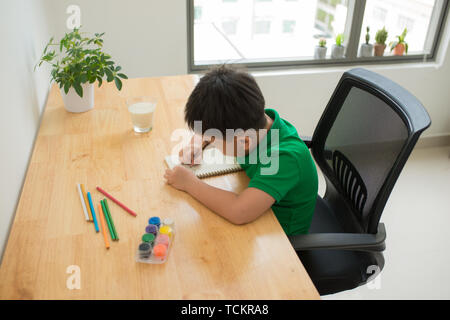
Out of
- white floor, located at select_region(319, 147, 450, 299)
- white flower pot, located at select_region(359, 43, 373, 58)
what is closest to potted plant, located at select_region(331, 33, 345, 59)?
white flower pot, located at select_region(359, 43, 373, 58)

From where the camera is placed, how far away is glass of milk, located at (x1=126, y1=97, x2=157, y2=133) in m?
1.30

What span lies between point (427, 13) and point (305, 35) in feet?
2.61

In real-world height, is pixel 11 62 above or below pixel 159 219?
above

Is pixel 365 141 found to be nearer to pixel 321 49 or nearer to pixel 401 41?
pixel 321 49

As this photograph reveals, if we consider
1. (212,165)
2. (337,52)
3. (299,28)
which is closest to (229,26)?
(299,28)

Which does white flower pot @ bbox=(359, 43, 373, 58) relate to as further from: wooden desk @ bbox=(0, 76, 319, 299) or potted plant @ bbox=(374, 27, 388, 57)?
wooden desk @ bbox=(0, 76, 319, 299)

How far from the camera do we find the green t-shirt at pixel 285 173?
98 cm

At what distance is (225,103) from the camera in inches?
38.2

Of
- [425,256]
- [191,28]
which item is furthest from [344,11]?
[425,256]

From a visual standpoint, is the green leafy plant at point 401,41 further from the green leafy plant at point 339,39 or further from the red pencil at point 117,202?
the red pencil at point 117,202

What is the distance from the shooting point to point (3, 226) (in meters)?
0.90

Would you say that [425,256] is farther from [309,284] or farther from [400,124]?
[309,284]

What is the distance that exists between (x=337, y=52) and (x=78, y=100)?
1.65 m

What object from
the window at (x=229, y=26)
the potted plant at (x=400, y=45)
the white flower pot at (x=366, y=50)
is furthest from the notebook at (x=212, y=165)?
the potted plant at (x=400, y=45)
